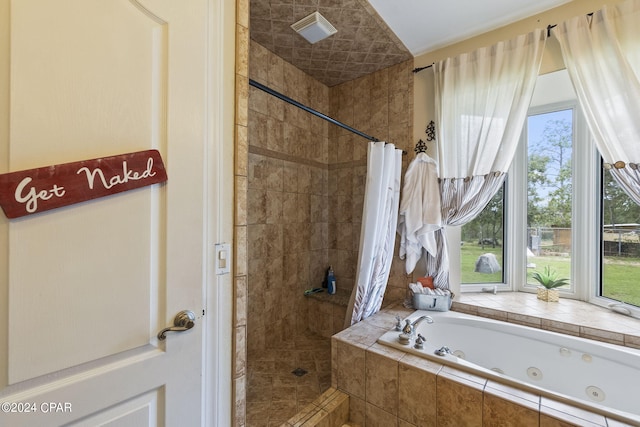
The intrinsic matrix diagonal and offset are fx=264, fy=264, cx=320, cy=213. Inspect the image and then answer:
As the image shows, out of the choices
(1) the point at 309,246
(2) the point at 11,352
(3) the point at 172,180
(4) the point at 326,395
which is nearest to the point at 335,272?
(1) the point at 309,246

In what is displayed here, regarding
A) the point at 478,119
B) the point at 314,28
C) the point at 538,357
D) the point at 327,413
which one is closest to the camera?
the point at 327,413

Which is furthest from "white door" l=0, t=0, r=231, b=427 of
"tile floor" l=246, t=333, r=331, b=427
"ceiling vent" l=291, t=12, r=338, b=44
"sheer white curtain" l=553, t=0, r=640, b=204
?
"sheer white curtain" l=553, t=0, r=640, b=204

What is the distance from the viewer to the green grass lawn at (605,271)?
6.29 ft

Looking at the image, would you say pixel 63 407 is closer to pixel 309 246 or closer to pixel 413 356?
pixel 413 356

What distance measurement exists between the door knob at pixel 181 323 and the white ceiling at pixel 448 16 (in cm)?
212

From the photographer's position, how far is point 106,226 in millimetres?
730

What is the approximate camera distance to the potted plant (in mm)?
2141

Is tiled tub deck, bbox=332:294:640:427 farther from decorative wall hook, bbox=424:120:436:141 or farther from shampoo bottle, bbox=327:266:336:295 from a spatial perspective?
decorative wall hook, bbox=424:120:436:141

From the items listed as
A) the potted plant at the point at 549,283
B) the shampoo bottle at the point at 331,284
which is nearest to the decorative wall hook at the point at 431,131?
the potted plant at the point at 549,283

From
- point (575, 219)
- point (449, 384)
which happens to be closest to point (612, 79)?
point (575, 219)

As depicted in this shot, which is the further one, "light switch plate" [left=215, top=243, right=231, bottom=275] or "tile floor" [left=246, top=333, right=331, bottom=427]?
"tile floor" [left=246, top=333, right=331, bottom=427]

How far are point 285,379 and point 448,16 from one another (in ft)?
9.50

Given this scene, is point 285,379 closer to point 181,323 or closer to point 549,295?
point 181,323

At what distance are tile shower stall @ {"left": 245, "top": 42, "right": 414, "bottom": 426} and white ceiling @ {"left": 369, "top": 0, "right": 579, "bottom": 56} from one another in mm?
385
